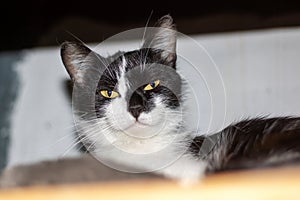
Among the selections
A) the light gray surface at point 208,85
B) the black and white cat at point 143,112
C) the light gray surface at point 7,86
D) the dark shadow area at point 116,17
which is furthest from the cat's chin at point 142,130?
the light gray surface at point 7,86

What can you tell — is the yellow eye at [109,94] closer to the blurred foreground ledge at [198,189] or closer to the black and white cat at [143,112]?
the black and white cat at [143,112]

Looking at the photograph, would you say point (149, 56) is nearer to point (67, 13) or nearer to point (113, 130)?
point (113, 130)

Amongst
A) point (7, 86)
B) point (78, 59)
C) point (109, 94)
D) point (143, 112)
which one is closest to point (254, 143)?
point (143, 112)

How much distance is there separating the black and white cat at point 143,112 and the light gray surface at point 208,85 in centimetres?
11

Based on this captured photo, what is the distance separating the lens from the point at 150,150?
1.05m

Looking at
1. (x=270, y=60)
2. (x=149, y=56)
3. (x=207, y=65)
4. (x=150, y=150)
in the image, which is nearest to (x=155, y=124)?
(x=150, y=150)

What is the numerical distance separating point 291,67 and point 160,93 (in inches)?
17.8

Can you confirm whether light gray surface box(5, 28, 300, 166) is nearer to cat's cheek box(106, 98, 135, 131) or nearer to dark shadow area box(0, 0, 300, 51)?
dark shadow area box(0, 0, 300, 51)

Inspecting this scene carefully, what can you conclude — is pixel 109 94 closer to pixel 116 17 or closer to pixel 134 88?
pixel 134 88

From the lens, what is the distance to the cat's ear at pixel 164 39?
114cm

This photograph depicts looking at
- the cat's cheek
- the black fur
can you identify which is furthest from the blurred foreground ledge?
the cat's cheek

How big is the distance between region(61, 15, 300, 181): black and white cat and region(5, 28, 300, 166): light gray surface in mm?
115

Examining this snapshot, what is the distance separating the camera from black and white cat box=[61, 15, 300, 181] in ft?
3.30

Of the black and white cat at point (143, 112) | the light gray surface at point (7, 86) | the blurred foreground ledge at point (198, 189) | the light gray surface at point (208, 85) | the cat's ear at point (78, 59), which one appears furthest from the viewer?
the light gray surface at point (7, 86)
